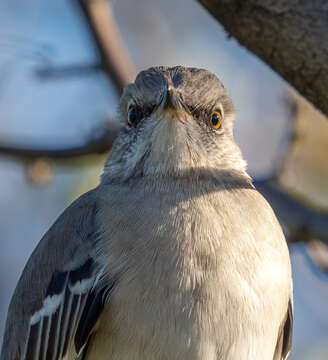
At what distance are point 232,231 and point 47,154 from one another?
303 centimetres

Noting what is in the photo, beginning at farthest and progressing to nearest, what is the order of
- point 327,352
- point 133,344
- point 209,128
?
1. point 327,352
2. point 209,128
3. point 133,344

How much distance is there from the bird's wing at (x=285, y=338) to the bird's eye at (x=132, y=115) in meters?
2.02

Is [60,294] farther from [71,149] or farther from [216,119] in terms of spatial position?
[71,149]

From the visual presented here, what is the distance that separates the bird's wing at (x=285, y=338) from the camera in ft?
19.3

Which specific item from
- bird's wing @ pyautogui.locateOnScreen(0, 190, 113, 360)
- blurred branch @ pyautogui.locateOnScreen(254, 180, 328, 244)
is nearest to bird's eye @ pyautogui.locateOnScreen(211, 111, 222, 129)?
bird's wing @ pyautogui.locateOnScreen(0, 190, 113, 360)

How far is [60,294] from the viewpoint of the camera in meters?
5.62

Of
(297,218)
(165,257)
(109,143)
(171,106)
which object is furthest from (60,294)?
(297,218)

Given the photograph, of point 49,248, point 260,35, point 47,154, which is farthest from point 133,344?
point 47,154

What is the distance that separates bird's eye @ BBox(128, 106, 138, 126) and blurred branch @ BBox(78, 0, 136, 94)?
168 centimetres

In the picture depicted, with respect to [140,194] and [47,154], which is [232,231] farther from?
[47,154]

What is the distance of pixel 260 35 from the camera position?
5625mm

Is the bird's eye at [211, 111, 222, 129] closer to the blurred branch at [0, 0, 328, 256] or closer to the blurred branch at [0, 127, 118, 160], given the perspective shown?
the blurred branch at [0, 0, 328, 256]

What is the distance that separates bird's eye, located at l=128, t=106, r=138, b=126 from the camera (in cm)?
609

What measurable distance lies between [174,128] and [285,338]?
6.49 ft
